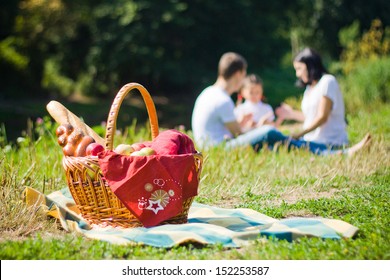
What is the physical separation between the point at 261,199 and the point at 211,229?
4.29ft

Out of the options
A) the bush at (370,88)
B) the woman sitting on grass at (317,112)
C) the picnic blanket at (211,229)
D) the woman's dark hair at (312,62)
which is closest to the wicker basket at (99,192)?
the picnic blanket at (211,229)

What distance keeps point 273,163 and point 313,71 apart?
65.7 inches

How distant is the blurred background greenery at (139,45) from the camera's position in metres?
18.8

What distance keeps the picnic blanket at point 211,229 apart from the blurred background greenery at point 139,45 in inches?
511

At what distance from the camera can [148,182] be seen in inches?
148

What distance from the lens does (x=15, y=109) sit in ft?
54.8

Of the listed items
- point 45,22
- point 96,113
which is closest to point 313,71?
point 96,113

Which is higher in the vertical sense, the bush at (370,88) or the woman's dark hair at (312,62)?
the woman's dark hair at (312,62)

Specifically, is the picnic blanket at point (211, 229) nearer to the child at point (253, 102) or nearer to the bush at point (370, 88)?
the child at point (253, 102)

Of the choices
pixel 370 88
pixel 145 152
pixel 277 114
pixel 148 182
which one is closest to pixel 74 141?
pixel 145 152

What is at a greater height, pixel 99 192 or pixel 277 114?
pixel 277 114

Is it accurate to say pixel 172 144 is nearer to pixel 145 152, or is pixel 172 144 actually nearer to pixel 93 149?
pixel 145 152
